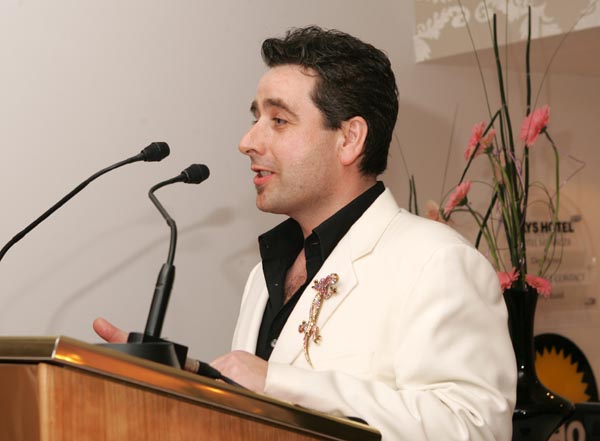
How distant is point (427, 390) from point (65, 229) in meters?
1.48

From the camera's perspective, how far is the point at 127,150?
2719 mm

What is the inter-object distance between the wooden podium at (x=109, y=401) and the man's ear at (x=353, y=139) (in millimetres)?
992

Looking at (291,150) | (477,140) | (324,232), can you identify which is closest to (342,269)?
(324,232)

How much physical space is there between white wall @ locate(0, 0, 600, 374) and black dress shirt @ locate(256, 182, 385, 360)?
0.83 metres

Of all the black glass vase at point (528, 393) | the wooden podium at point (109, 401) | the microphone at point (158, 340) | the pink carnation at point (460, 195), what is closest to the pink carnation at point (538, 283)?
the black glass vase at point (528, 393)

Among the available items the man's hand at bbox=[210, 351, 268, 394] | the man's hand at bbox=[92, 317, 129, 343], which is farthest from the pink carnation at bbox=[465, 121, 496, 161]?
the man's hand at bbox=[92, 317, 129, 343]

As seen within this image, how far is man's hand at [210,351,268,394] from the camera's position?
1.30m

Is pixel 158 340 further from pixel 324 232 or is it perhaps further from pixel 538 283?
pixel 538 283

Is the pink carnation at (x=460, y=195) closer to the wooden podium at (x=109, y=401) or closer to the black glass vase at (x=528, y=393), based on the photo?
the black glass vase at (x=528, y=393)

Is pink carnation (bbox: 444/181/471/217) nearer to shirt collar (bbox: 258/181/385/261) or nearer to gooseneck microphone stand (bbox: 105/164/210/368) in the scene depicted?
shirt collar (bbox: 258/181/385/261)

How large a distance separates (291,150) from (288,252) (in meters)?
0.23

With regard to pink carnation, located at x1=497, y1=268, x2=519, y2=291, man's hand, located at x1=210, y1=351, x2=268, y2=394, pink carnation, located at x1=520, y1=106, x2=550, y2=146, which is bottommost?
pink carnation, located at x1=497, y1=268, x2=519, y2=291

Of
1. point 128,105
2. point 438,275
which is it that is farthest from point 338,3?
point 438,275

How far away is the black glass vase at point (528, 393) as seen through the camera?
8.39 ft
